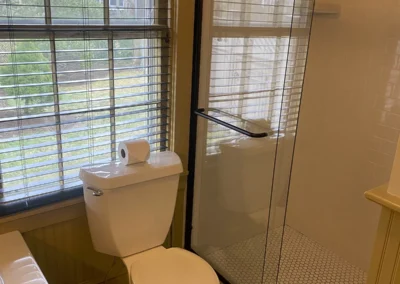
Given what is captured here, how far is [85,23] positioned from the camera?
5.98ft

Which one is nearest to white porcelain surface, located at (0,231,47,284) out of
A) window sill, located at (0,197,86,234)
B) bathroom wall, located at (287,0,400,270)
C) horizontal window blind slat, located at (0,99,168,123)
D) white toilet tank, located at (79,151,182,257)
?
window sill, located at (0,197,86,234)

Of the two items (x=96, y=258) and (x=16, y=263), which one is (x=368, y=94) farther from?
(x=16, y=263)

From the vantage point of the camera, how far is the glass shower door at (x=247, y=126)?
189 cm

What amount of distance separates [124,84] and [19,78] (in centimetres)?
47

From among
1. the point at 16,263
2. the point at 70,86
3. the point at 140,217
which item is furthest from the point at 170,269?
the point at 70,86

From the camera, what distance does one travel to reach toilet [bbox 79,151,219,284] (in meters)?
1.79

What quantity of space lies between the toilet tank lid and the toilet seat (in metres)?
0.37

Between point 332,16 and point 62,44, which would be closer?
point 62,44

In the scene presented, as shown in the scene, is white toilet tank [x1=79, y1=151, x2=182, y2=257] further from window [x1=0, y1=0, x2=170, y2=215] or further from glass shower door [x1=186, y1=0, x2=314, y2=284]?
glass shower door [x1=186, y1=0, x2=314, y2=284]

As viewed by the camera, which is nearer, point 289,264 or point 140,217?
point 140,217

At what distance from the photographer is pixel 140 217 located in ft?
6.33

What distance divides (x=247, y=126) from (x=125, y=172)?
2.02 feet

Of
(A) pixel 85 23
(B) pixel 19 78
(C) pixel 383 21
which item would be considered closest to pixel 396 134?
(C) pixel 383 21

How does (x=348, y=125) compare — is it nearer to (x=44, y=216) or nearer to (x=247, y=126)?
(x=247, y=126)
